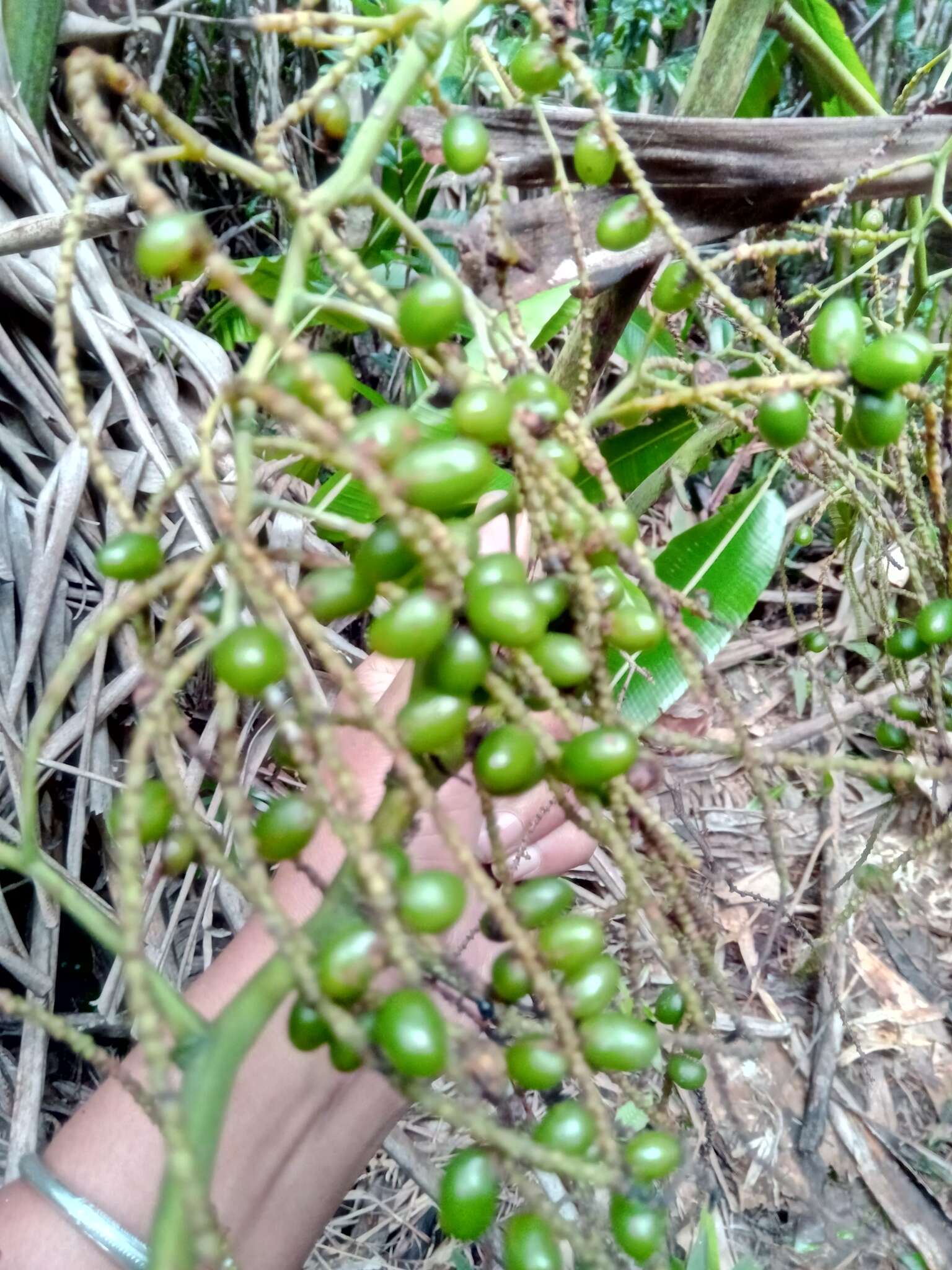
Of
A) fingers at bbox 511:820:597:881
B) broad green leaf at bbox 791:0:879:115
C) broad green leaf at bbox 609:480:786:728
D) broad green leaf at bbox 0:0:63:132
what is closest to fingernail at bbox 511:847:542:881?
fingers at bbox 511:820:597:881

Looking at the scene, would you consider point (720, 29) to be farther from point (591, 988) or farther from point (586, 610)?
point (591, 988)

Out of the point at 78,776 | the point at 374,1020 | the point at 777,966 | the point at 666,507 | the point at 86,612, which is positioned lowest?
the point at 777,966

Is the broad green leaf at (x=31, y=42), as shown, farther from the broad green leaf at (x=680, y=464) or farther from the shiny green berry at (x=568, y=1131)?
the shiny green berry at (x=568, y=1131)

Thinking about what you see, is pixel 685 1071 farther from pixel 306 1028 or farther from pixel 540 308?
pixel 540 308

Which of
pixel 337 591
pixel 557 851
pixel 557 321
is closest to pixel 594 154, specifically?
pixel 337 591

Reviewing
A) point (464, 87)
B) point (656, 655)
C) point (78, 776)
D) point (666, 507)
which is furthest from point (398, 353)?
point (78, 776)

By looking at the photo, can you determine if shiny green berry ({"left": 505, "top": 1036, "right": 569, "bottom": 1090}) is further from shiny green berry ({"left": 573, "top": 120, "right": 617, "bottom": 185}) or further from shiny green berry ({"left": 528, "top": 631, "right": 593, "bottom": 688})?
shiny green berry ({"left": 573, "top": 120, "right": 617, "bottom": 185})
